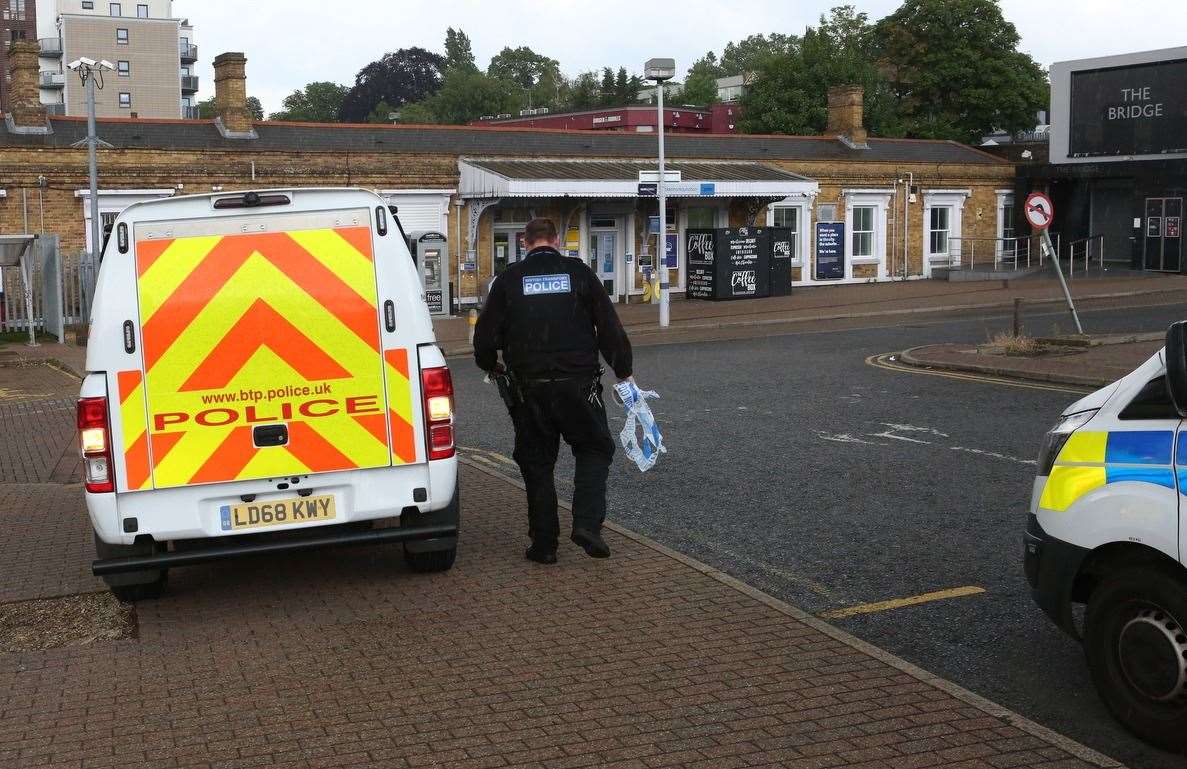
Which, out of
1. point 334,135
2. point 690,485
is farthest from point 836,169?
point 690,485

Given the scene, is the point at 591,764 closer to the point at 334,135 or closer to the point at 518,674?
the point at 518,674

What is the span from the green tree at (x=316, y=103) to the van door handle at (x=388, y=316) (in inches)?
5150

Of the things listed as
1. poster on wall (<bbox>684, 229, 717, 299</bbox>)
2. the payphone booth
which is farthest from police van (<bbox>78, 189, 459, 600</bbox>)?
poster on wall (<bbox>684, 229, 717, 299</bbox>)

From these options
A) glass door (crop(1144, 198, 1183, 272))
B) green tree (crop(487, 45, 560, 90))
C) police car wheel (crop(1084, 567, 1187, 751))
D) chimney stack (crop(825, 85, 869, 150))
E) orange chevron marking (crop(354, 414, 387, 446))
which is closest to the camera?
police car wheel (crop(1084, 567, 1187, 751))

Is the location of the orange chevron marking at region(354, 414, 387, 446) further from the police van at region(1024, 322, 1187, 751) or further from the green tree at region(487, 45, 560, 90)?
the green tree at region(487, 45, 560, 90)

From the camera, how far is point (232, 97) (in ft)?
106

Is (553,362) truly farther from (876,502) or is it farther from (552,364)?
(876,502)

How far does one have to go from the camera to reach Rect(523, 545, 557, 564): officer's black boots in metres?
7.49

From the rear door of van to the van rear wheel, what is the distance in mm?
814

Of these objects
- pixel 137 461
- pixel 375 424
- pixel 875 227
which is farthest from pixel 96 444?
pixel 875 227

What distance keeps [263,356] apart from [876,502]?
445 cm

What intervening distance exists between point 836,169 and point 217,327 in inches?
1406

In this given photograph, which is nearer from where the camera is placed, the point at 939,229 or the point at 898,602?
the point at 898,602

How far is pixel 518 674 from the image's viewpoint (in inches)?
219
